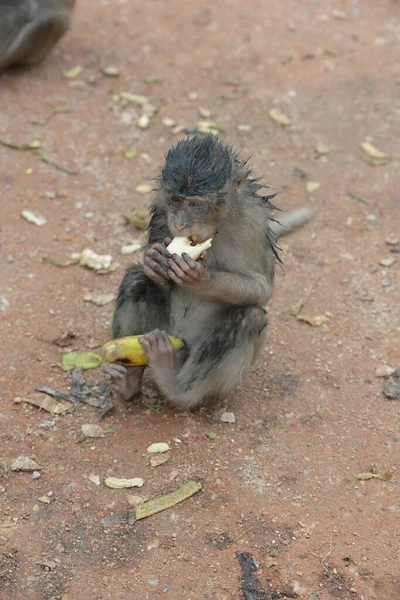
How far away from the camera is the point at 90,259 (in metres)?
6.95

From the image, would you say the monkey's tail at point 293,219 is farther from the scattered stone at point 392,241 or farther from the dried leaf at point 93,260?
the dried leaf at point 93,260

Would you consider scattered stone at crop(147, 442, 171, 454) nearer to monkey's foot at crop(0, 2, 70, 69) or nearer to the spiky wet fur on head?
the spiky wet fur on head

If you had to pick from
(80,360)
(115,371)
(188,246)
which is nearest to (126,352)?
(115,371)

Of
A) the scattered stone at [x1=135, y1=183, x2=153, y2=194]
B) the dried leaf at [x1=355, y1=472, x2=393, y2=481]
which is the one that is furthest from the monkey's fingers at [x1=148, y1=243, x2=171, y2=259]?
the scattered stone at [x1=135, y1=183, x2=153, y2=194]

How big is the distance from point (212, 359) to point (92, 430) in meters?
0.92

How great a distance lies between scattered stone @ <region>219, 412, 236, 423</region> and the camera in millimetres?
5547

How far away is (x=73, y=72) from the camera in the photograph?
942 centimetres

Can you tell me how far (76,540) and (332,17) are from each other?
337 inches

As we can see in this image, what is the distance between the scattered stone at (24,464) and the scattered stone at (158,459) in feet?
2.32

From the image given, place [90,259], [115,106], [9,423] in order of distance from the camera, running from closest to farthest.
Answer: [9,423] < [90,259] < [115,106]

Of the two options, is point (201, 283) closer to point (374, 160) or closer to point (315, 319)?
point (315, 319)

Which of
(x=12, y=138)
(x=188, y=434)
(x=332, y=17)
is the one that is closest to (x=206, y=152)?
(x=188, y=434)

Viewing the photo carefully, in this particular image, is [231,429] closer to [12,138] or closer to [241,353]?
[241,353]

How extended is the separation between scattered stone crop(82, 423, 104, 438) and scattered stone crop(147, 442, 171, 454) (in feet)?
1.11
